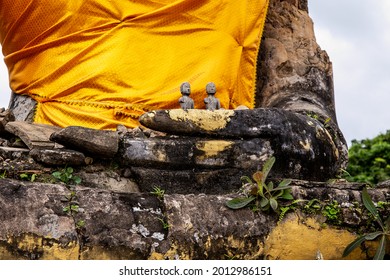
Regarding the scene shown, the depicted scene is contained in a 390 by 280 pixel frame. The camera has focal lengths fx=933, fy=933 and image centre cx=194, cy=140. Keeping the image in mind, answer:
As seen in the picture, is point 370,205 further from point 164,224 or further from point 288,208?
point 164,224

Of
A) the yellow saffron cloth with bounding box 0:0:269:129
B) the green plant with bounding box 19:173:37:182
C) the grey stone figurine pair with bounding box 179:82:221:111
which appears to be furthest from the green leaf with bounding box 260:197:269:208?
the yellow saffron cloth with bounding box 0:0:269:129

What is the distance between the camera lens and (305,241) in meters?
5.20

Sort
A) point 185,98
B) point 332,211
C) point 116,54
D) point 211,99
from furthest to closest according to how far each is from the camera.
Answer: point 116,54
point 211,99
point 185,98
point 332,211

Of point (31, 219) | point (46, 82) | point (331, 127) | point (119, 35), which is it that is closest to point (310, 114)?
point (331, 127)

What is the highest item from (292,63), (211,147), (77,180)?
(292,63)

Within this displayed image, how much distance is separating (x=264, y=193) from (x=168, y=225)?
604 mm

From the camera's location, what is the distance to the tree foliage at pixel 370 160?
12.0 m

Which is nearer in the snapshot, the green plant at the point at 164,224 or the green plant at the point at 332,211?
the green plant at the point at 164,224

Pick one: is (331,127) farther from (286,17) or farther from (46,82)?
(46,82)

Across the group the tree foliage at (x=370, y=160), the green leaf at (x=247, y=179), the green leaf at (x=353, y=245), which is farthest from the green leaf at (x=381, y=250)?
the tree foliage at (x=370, y=160)

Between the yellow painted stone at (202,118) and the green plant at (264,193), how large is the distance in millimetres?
484

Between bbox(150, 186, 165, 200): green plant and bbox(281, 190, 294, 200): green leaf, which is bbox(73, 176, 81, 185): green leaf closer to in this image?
bbox(150, 186, 165, 200): green plant

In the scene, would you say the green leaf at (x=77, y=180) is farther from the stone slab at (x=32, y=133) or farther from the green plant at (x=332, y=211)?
the green plant at (x=332, y=211)

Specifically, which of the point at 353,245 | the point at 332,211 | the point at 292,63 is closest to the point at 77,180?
the point at 332,211
